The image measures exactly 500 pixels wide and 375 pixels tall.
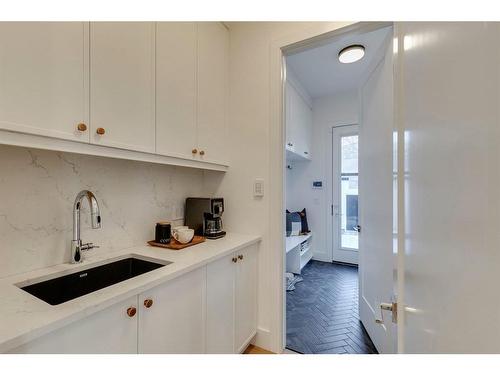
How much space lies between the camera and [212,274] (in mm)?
1298

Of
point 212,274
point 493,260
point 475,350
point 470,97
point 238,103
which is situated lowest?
point 212,274

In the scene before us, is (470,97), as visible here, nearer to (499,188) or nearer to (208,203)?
(499,188)

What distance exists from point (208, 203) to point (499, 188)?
157 cm

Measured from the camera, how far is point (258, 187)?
1.82 m

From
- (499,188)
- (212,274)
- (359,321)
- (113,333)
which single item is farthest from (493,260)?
(359,321)

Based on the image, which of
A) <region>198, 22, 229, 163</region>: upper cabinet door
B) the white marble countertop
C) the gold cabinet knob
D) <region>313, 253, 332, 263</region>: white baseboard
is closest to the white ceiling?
<region>198, 22, 229, 163</region>: upper cabinet door

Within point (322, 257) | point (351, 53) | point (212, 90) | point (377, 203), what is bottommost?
point (322, 257)

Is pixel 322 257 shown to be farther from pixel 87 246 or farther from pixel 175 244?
pixel 87 246

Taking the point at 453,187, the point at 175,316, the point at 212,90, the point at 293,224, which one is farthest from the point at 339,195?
the point at 453,187

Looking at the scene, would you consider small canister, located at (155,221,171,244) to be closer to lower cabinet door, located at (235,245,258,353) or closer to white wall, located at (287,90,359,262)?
lower cabinet door, located at (235,245,258,353)

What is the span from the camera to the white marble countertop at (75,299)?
0.62 metres

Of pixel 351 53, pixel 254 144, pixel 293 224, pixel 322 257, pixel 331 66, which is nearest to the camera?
pixel 254 144

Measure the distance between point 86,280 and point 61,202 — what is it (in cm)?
41

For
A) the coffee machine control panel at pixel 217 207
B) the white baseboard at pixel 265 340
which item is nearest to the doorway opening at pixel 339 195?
the white baseboard at pixel 265 340
